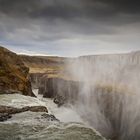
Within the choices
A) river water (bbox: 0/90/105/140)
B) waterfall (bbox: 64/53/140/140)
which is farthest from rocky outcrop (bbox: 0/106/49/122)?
waterfall (bbox: 64/53/140/140)

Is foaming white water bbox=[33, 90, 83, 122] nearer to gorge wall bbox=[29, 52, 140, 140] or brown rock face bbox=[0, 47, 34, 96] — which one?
gorge wall bbox=[29, 52, 140, 140]

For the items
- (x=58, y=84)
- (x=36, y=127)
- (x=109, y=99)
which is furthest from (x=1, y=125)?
(x=58, y=84)

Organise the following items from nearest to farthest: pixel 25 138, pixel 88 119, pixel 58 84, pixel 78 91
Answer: pixel 25 138, pixel 88 119, pixel 78 91, pixel 58 84

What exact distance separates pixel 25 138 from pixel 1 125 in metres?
2.49

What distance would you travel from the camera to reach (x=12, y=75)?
27.4 m

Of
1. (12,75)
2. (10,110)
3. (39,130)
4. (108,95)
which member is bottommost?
(108,95)

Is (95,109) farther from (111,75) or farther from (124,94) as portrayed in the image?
(111,75)

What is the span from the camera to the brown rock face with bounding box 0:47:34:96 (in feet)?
82.7

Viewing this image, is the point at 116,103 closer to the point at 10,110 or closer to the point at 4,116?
the point at 10,110

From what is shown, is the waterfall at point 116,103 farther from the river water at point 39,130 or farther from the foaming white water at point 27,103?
the river water at point 39,130

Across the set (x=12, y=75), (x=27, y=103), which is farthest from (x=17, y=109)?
(x=12, y=75)

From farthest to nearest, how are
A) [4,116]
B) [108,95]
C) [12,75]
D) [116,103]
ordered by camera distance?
[108,95], [116,103], [12,75], [4,116]

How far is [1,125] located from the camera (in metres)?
13.6

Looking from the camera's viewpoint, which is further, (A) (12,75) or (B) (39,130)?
(A) (12,75)
